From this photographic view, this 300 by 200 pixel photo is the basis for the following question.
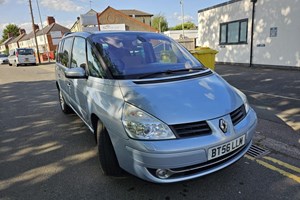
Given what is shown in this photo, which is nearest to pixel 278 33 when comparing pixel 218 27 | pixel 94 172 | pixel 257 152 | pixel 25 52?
pixel 218 27

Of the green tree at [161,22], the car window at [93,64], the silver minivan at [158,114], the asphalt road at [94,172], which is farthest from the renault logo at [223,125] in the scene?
the green tree at [161,22]

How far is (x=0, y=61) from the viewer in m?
32.6

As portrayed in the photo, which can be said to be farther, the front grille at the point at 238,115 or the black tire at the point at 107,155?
the black tire at the point at 107,155

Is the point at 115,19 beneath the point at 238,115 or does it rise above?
above

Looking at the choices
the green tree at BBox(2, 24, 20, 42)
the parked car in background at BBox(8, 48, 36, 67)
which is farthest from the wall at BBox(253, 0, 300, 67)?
the green tree at BBox(2, 24, 20, 42)

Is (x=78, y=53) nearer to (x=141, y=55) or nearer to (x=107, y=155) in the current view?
(x=141, y=55)

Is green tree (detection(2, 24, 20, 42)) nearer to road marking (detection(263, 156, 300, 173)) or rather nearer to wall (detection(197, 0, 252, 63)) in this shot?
wall (detection(197, 0, 252, 63))

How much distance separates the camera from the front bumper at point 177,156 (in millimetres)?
2234

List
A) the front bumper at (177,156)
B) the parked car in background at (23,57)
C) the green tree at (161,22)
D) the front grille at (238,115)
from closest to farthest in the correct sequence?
the front bumper at (177,156) → the front grille at (238,115) → the parked car in background at (23,57) → the green tree at (161,22)

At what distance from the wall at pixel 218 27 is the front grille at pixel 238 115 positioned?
11.9 m

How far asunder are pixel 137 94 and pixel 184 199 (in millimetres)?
1241

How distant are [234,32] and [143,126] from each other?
1387 cm

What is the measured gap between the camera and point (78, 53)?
13.0ft

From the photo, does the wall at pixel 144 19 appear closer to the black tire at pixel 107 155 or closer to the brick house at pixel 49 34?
the brick house at pixel 49 34
